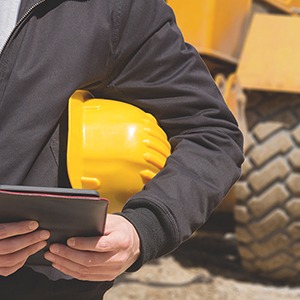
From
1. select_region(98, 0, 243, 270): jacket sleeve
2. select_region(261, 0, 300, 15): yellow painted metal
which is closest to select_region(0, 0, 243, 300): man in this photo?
select_region(98, 0, 243, 270): jacket sleeve

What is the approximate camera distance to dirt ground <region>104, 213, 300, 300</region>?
3.76m

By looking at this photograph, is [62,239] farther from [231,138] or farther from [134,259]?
[231,138]

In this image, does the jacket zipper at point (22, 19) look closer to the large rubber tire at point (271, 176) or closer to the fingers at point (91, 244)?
the fingers at point (91, 244)

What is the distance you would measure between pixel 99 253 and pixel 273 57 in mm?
2397

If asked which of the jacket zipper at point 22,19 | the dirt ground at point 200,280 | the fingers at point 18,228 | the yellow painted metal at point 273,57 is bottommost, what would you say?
the dirt ground at point 200,280

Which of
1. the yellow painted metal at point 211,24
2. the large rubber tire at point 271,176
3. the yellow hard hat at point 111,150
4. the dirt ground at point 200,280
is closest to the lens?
the yellow hard hat at point 111,150

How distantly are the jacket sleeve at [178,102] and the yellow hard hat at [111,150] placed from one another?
0.04 meters

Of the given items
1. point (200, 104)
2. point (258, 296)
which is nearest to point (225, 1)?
point (258, 296)

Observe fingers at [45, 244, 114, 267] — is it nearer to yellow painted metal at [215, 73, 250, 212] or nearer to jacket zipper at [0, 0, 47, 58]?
jacket zipper at [0, 0, 47, 58]

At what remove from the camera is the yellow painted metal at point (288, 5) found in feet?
12.8

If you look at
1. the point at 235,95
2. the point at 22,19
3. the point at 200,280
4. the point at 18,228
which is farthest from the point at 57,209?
the point at 200,280

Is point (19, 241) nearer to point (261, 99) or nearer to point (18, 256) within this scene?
point (18, 256)

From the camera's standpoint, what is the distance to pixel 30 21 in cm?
135

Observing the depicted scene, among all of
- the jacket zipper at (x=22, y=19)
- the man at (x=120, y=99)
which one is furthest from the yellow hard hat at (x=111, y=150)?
the jacket zipper at (x=22, y=19)
